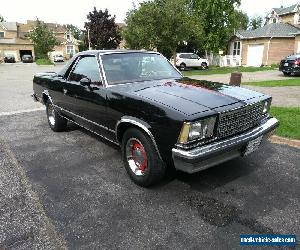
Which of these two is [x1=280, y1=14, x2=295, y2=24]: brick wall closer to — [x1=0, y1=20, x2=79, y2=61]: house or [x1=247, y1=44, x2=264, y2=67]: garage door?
[x1=247, y1=44, x2=264, y2=67]: garage door

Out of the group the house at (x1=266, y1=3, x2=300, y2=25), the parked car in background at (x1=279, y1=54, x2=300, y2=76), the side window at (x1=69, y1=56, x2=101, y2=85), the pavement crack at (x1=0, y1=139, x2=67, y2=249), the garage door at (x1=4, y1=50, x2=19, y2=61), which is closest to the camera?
the pavement crack at (x1=0, y1=139, x2=67, y2=249)

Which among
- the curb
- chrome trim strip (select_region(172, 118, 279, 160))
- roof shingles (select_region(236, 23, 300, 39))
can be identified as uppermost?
roof shingles (select_region(236, 23, 300, 39))

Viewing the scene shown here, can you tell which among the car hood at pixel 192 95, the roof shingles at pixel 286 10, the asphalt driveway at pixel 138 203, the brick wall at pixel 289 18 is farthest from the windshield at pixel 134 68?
the brick wall at pixel 289 18

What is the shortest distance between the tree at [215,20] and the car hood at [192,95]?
31.4 m

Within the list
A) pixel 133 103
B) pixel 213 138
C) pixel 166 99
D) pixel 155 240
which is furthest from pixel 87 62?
pixel 155 240

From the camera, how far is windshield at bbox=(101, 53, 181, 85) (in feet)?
14.9

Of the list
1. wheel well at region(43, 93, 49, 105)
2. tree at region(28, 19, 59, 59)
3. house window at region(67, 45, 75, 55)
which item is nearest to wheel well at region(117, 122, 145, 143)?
wheel well at region(43, 93, 49, 105)

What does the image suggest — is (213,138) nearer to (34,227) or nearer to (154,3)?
(34,227)

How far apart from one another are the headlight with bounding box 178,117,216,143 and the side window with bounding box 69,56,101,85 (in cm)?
181

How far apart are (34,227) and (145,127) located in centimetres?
160

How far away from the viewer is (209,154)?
331cm

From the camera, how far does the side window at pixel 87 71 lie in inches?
184

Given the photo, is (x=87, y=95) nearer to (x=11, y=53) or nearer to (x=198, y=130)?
(x=198, y=130)

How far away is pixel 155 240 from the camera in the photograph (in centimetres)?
292
